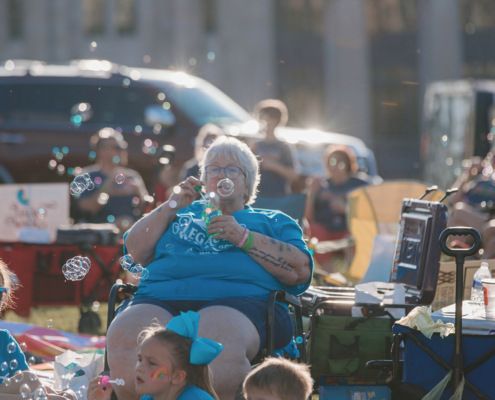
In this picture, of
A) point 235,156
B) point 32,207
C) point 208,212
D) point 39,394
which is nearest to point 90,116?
point 32,207

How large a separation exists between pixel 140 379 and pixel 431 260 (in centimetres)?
199

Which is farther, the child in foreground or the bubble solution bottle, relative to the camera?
the bubble solution bottle

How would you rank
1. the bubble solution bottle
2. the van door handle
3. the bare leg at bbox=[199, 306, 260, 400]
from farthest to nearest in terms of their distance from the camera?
the van door handle
the bubble solution bottle
the bare leg at bbox=[199, 306, 260, 400]

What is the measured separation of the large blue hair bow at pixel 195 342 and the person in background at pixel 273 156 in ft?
12.3

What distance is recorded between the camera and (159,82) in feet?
27.1

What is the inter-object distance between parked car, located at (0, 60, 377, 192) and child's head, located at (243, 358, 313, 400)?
208 inches

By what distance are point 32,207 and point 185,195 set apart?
304 cm

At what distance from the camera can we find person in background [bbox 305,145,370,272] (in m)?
7.01

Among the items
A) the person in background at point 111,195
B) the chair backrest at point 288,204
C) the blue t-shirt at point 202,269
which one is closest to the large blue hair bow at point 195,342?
the blue t-shirt at point 202,269

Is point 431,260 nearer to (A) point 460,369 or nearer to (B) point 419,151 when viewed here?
(A) point 460,369

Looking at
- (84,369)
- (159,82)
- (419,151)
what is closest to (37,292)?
(84,369)

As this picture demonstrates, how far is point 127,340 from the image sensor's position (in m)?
2.87

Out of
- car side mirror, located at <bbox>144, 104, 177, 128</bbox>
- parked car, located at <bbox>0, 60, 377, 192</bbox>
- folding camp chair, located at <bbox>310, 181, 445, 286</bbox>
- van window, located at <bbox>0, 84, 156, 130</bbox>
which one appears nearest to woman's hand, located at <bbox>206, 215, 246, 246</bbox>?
folding camp chair, located at <bbox>310, 181, 445, 286</bbox>

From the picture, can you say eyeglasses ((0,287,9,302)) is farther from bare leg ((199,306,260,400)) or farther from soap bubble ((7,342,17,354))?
bare leg ((199,306,260,400))
